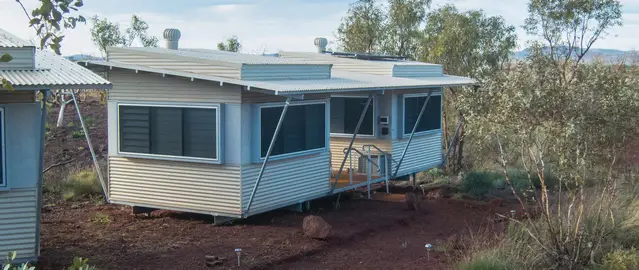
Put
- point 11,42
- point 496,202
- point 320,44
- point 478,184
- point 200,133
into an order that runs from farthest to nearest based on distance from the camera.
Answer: point 320,44
point 478,184
point 496,202
point 200,133
point 11,42

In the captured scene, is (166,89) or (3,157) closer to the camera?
(3,157)

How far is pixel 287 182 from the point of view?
43.4ft

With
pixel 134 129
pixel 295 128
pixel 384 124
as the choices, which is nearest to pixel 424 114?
pixel 384 124

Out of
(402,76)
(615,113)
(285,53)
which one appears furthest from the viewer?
(285,53)

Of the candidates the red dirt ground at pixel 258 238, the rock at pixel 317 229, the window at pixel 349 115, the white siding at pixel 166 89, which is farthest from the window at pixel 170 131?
the window at pixel 349 115

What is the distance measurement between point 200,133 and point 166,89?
984mm

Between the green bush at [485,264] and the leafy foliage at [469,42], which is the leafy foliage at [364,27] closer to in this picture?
the leafy foliage at [469,42]

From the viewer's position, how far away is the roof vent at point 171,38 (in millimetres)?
15202

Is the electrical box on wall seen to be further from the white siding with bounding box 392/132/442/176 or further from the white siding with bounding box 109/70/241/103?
the white siding with bounding box 109/70/241/103

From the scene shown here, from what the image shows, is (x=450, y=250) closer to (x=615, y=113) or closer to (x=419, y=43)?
(x=615, y=113)

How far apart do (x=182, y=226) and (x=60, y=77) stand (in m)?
4.05

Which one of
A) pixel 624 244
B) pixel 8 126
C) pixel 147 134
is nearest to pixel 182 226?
pixel 147 134

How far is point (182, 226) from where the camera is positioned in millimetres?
12688

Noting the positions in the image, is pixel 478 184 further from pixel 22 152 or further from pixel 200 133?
pixel 22 152
